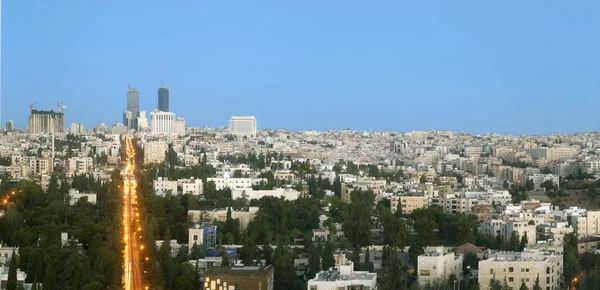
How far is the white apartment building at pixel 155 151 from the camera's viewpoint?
41.1 meters

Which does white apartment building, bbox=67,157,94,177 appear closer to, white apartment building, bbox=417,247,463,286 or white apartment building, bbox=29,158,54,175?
white apartment building, bbox=29,158,54,175

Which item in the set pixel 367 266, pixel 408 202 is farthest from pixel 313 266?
pixel 408 202

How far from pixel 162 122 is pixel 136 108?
10.2 m

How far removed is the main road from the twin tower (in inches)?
1666

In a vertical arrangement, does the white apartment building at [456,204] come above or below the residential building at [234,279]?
above

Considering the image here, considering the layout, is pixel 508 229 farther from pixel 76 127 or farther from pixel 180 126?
pixel 76 127

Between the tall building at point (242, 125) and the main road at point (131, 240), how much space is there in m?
36.9

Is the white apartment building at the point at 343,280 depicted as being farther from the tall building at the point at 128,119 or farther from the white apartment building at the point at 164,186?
the tall building at the point at 128,119

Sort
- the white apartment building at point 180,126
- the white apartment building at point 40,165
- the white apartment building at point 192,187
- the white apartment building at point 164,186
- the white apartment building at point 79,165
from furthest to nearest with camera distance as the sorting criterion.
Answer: the white apartment building at point 180,126 < the white apartment building at point 79,165 < the white apartment building at point 40,165 < the white apartment building at point 192,187 < the white apartment building at point 164,186

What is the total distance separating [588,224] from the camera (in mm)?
20891

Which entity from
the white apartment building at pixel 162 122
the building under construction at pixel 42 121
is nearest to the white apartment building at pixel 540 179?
the building under construction at pixel 42 121

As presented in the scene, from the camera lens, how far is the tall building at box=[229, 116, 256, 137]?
66.1m

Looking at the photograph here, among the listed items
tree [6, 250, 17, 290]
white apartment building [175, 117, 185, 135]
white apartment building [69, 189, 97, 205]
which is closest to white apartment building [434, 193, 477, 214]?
white apartment building [69, 189, 97, 205]

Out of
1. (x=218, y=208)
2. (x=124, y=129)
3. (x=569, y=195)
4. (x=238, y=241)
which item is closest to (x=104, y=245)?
(x=238, y=241)
